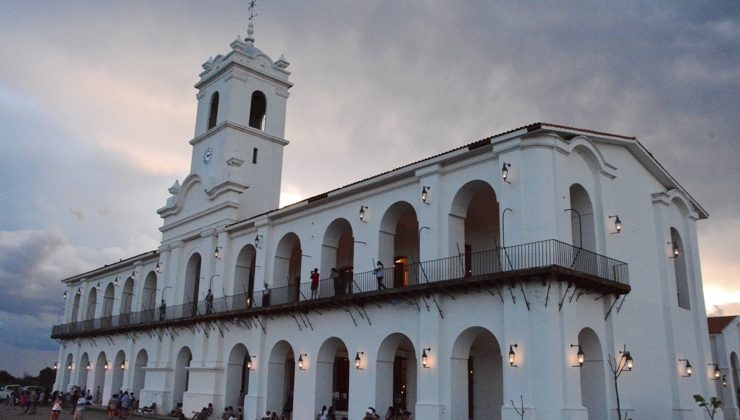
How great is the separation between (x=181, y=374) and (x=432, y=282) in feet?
59.6

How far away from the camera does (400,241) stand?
2759cm

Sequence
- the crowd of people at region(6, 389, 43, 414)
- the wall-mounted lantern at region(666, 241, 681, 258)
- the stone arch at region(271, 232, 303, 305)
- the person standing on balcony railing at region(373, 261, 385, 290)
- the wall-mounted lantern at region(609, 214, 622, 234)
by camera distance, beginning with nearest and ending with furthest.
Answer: the wall-mounted lantern at region(609, 214, 622, 234) → the person standing on balcony railing at region(373, 261, 385, 290) → the wall-mounted lantern at region(666, 241, 681, 258) → the stone arch at region(271, 232, 303, 305) → the crowd of people at region(6, 389, 43, 414)

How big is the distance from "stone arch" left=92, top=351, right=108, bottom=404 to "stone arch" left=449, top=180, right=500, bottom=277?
26.5m

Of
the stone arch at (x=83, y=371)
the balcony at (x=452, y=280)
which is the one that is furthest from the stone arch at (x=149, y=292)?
the stone arch at (x=83, y=371)

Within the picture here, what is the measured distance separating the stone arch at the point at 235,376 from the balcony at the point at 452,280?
159cm

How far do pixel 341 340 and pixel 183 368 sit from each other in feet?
41.7

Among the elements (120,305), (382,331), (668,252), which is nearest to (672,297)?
(668,252)

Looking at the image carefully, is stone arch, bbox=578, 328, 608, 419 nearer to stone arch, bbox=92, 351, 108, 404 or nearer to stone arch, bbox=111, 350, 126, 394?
stone arch, bbox=111, 350, 126, 394

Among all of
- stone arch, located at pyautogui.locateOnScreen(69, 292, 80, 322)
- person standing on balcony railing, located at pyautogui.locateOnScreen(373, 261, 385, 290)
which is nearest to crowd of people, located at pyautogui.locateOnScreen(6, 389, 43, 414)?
stone arch, located at pyautogui.locateOnScreen(69, 292, 80, 322)

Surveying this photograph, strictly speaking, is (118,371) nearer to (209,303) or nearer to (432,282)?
(209,303)

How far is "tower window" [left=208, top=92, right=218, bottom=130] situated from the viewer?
116 ft

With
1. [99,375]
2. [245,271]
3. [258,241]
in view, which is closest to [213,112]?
[245,271]

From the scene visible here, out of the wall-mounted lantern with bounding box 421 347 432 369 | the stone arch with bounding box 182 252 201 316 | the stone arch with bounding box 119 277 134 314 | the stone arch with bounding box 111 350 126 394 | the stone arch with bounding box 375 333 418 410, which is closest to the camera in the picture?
the wall-mounted lantern with bounding box 421 347 432 369

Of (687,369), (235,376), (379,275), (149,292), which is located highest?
(149,292)
